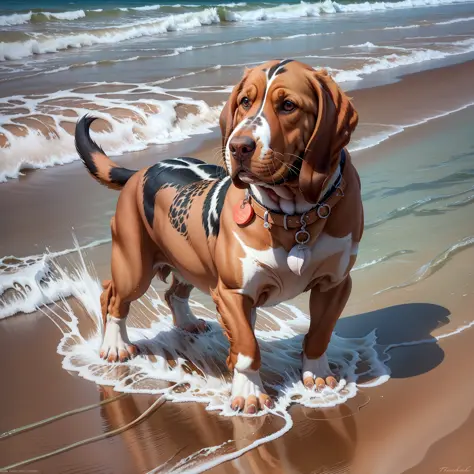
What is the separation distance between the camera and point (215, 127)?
8539mm

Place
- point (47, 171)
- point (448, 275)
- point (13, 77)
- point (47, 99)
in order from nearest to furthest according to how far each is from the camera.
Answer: point (448, 275) → point (47, 171) → point (47, 99) → point (13, 77)

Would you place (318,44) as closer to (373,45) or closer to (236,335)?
(373,45)

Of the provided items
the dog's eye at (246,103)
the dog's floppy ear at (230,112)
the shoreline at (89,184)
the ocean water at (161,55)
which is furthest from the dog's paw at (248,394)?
the ocean water at (161,55)

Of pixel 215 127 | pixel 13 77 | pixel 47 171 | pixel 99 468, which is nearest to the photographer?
pixel 99 468

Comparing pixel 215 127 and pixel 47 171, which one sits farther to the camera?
pixel 215 127

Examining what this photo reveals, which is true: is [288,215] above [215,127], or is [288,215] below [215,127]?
above

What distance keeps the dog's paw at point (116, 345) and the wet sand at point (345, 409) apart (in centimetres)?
22

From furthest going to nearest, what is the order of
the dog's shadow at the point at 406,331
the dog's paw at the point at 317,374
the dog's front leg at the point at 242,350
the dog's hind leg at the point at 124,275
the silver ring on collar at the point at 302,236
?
the dog's hind leg at the point at 124,275 → the dog's shadow at the point at 406,331 → the dog's paw at the point at 317,374 → the dog's front leg at the point at 242,350 → the silver ring on collar at the point at 302,236

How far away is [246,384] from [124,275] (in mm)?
822

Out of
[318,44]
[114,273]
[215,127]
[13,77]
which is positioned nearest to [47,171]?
[215,127]

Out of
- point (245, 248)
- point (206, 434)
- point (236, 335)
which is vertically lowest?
point (206, 434)

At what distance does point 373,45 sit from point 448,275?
10648mm

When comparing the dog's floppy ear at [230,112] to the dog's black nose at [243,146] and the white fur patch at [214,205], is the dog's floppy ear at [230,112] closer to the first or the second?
the dog's black nose at [243,146]

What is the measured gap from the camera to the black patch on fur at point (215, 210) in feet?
10.6
